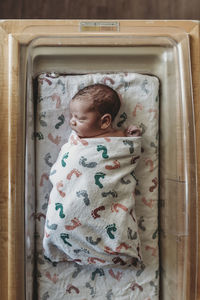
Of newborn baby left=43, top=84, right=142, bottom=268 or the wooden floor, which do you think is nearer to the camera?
newborn baby left=43, top=84, right=142, bottom=268

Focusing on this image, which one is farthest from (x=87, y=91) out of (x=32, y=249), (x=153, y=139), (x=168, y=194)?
(x=32, y=249)

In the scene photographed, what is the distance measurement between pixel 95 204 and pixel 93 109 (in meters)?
0.29

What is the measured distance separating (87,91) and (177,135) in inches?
12.8

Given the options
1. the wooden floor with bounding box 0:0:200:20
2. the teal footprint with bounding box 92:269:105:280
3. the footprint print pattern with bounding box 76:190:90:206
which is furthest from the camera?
the wooden floor with bounding box 0:0:200:20

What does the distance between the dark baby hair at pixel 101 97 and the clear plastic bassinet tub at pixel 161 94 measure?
0.12 metres

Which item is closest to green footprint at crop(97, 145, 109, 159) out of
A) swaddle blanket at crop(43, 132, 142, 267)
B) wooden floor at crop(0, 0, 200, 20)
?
swaddle blanket at crop(43, 132, 142, 267)

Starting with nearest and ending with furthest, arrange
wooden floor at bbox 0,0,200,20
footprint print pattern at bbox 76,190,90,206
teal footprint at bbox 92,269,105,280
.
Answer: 1. footprint print pattern at bbox 76,190,90,206
2. teal footprint at bbox 92,269,105,280
3. wooden floor at bbox 0,0,200,20

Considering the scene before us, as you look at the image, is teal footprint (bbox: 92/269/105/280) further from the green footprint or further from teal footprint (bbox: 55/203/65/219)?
the green footprint

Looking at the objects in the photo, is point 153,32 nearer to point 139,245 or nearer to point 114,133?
point 114,133

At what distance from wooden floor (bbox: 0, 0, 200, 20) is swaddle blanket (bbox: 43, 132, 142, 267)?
0.61m

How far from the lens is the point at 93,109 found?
98 centimetres

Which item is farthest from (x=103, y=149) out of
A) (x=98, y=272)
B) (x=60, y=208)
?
(x=98, y=272)

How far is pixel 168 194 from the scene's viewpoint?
108 centimetres

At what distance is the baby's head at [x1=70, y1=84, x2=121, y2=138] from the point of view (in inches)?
38.9
